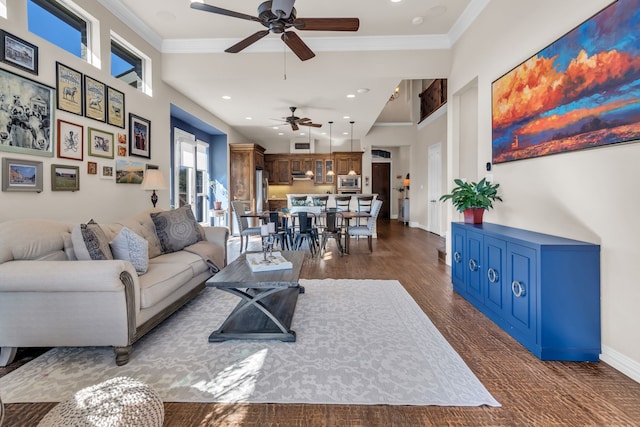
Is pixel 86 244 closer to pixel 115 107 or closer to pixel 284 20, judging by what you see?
pixel 115 107

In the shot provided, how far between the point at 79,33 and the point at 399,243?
607 centimetres

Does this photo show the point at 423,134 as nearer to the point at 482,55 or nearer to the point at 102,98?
the point at 482,55

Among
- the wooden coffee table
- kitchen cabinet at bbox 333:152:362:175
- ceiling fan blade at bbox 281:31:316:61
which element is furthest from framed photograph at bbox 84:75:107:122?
kitchen cabinet at bbox 333:152:362:175

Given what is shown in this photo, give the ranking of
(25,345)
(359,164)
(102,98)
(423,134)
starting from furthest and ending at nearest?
(359,164)
(423,134)
(102,98)
(25,345)

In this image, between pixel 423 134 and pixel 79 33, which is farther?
pixel 423 134

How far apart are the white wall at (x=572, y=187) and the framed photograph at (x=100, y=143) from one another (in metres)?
4.35

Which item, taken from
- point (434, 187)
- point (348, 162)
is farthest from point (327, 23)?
point (348, 162)

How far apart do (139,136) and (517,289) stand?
4.59 metres

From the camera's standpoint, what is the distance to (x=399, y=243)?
6.77 meters

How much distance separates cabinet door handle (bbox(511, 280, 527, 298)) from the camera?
7.44 feet

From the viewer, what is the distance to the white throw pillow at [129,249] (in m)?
2.45

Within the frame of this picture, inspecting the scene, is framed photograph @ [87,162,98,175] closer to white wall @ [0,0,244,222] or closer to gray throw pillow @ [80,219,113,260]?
white wall @ [0,0,244,222]

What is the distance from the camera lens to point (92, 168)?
340 cm

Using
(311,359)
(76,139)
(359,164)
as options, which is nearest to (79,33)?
(76,139)
